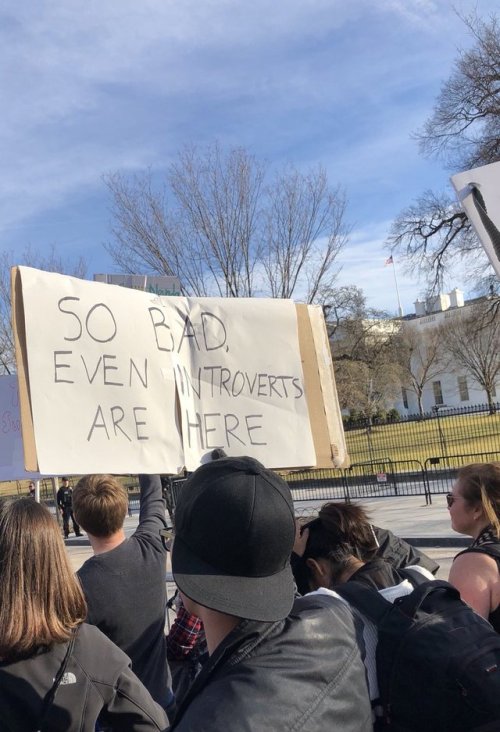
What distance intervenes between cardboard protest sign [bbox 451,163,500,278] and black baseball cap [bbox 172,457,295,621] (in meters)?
2.06

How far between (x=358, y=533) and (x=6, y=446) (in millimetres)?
3625

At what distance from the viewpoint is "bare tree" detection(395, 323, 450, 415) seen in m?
59.3

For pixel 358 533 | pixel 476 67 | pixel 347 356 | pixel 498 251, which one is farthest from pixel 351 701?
pixel 347 356

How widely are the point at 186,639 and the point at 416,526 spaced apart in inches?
483

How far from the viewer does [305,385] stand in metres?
3.69

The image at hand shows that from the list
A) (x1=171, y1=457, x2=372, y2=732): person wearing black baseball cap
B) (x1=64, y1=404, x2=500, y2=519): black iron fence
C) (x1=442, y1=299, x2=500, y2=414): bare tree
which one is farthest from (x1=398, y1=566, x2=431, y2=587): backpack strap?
(x1=442, y1=299, x2=500, y2=414): bare tree

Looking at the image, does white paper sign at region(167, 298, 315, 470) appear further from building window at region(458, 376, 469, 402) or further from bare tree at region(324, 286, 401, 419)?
building window at region(458, 376, 469, 402)

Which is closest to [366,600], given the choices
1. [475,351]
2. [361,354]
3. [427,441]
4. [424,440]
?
[427,441]

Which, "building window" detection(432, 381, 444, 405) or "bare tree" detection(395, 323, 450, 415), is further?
"building window" detection(432, 381, 444, 405)

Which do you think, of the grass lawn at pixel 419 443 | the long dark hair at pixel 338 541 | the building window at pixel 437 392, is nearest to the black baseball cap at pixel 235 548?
the long dark hair at pixel 338 541

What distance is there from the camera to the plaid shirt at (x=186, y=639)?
3.46 m

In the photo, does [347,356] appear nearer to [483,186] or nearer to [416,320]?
[416,320]

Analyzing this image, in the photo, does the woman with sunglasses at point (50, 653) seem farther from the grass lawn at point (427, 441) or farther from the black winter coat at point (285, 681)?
the grass lawn at point (427, 441)

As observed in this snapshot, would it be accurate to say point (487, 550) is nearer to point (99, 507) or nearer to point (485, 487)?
point (485, 487)
